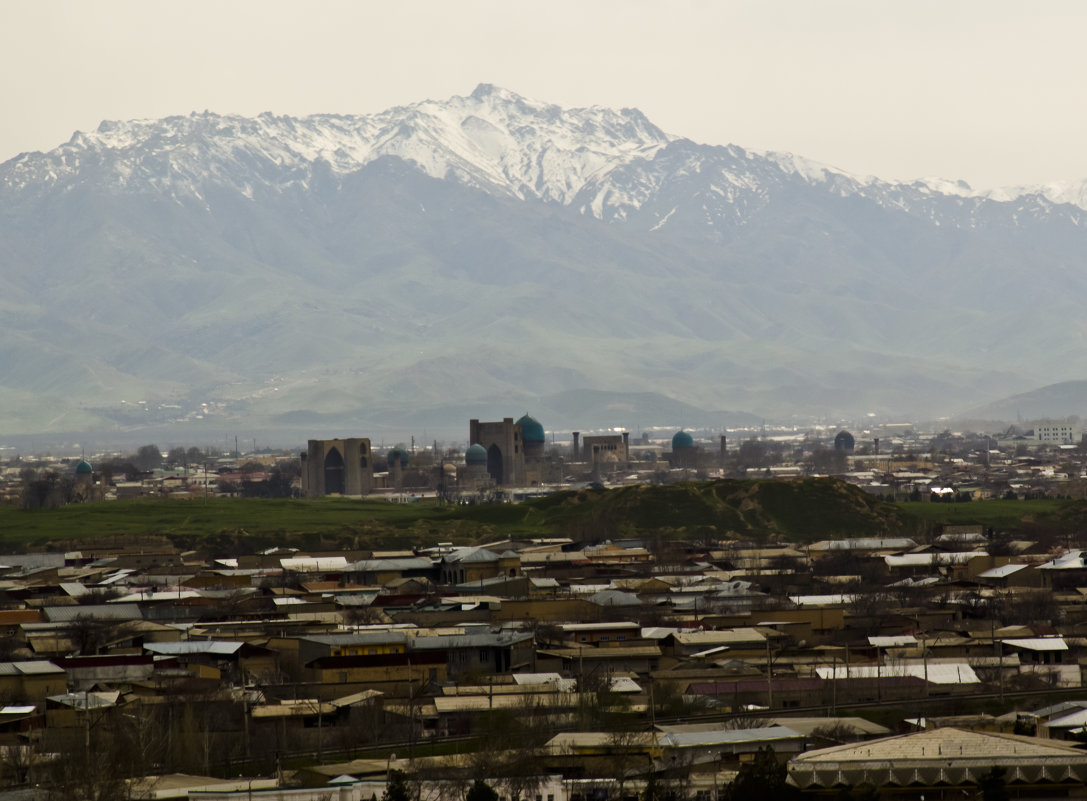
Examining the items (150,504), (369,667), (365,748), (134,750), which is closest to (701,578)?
(369,667)

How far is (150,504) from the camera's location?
144 meters

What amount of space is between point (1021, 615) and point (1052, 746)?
30493 millimetres

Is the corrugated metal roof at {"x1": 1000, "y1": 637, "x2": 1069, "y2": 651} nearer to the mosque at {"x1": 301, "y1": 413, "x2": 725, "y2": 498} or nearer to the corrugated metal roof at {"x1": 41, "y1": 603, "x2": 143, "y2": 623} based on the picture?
the corrugated metal roof at {"x1": 41, "y1": 603, "x2": 143, "y2": 623}

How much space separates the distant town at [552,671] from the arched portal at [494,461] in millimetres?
78329

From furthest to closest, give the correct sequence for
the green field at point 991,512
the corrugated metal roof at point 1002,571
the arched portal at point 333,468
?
the arched portal at point 333,468
the green field at point 991,512
the corrugated metal roof at point 1002,571

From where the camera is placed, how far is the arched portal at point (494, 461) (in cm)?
19088

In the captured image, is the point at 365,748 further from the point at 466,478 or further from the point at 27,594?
the point at 466,478

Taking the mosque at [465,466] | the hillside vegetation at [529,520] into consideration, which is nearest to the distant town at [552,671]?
the hillside vegetation at [529,520]

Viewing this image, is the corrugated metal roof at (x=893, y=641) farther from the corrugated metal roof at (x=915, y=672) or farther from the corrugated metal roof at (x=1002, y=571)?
the corrugated metal roof at (x=1002, y=571)

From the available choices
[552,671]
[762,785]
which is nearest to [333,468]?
[552,671]

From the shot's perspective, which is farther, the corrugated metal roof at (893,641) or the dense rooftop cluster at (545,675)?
the corrugated metal roof at (893,641)

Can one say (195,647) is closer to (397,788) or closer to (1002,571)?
(397,788)

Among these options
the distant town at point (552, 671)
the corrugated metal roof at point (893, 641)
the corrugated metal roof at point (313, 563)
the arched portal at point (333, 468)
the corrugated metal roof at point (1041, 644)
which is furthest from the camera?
the arched portal at point (333, 468)

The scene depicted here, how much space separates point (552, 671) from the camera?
61188 millimetres
